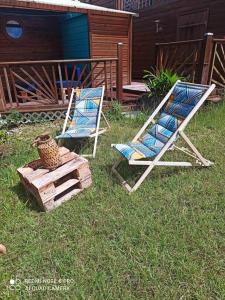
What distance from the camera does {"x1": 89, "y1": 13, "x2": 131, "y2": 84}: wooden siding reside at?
25.5 feet

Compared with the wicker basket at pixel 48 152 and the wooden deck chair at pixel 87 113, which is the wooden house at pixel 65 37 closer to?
the wooden deck chair at pixel 87 113

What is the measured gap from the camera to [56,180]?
9.05 ft

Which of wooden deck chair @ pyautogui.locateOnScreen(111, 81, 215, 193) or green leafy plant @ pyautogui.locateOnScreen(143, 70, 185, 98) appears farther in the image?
green leafy plant @ pyautogui.locateOnScreen(143, 70, 185, 98)

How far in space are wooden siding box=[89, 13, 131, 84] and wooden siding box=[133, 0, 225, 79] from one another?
2.09 meters

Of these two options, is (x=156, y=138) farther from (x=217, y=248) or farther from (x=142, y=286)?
(x=142, y=286)

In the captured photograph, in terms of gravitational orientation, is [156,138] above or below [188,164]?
above

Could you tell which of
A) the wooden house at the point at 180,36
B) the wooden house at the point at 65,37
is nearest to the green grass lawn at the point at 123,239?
the wooden house at the point at 180,36

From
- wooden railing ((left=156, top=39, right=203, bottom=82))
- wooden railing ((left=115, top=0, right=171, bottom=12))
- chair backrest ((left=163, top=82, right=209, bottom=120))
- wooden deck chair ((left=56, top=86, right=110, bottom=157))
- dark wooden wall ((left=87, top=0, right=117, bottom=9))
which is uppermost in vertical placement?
dark wooden wall ((left=87, top=0, right=117, bottom=9))

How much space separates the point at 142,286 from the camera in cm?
181

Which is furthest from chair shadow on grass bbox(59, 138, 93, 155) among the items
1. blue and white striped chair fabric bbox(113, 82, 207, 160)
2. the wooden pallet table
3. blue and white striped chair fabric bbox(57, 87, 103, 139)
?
blue and white striped chair fabric bbox(113, 82, 207, 160)

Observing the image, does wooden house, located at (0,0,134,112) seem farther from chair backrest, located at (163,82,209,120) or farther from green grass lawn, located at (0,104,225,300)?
green grass lawn, located at (0,104,225,300)

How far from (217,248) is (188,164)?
130 cm

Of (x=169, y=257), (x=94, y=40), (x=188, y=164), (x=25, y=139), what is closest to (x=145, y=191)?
(x=188, y=164)

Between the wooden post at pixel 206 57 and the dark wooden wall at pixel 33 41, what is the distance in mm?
6024
